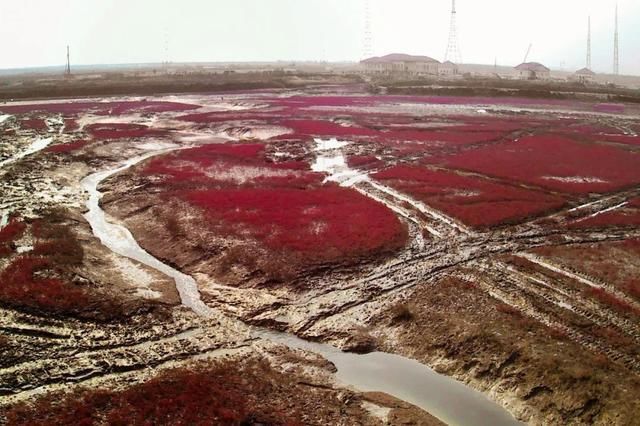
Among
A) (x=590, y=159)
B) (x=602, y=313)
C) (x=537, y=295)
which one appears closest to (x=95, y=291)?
(x=537, y=295)

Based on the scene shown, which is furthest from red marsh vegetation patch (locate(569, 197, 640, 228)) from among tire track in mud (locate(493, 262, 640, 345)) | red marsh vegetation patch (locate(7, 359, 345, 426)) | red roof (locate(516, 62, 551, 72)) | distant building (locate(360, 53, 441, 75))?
red roof (locate(516, 62, 551, 72))

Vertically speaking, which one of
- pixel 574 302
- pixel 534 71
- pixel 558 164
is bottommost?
pixel 574 302

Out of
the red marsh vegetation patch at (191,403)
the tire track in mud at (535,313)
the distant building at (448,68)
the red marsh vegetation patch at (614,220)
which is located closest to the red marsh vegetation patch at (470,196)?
the red marsh vegetation patch at (614,220)

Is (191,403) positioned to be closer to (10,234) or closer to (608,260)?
(10,234)

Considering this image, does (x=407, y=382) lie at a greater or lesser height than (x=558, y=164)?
lesser

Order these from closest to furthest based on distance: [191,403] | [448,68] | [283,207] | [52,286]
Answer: [191,403]
[52,286]
[283,207]
[448,68]

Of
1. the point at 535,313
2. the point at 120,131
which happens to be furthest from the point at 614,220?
the point at 120,131

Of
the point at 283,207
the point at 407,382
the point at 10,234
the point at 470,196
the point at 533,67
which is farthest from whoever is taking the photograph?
the point at 533,67

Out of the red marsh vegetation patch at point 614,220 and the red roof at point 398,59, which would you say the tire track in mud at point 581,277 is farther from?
the red roof at point 398,59
